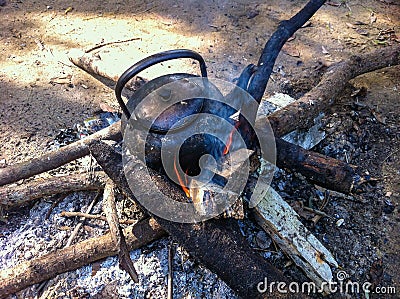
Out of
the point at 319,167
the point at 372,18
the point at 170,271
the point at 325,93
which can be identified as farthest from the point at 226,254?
the point at 372,18

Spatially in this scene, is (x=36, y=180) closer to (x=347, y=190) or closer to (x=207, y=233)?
(x=207, y=233)

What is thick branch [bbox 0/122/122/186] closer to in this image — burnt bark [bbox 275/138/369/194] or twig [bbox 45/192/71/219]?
twig [bbox 45/192/71/219]

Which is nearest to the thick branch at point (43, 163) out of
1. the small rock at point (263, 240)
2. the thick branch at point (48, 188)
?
the thick branch at point (48, 188)

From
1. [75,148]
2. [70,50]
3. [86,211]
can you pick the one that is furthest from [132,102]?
[70,50]

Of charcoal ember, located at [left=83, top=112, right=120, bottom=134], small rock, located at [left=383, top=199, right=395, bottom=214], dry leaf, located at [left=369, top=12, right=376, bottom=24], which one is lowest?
charcoal ember, located at [left=83, top=112, right=120, bottom=134]

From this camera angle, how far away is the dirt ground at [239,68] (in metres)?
2.59

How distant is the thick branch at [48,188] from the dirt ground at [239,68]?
0.15 meters

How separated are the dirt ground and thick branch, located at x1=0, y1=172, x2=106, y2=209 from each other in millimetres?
151

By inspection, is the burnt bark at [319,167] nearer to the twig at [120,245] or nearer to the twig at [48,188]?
the twig at [120,245]

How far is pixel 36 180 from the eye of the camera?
8.74ft

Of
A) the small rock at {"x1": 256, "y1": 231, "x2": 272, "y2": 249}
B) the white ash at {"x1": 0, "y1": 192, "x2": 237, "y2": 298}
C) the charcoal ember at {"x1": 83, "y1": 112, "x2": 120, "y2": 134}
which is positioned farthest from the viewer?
the charcoal ember at {"x1": 83, "y1": 112, "x2": 120, "y2": 134}

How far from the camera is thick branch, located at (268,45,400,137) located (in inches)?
106

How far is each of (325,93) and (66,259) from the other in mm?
2300

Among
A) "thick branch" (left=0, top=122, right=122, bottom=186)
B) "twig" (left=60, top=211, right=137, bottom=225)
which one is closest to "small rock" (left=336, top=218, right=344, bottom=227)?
"twig" (left=60, top=211, right=137, bottom=225)
